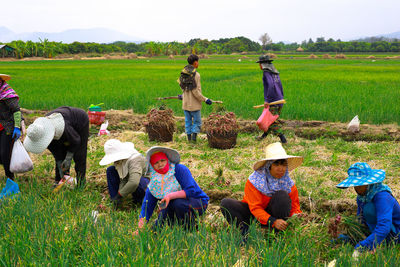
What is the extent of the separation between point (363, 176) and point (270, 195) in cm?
71

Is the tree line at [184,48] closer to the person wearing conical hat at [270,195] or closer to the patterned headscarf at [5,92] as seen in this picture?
the patterned headscarf at [5,92]

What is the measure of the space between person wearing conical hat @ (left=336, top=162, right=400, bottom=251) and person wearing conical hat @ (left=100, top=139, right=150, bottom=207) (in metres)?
1.91

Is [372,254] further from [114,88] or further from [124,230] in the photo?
[114,88]

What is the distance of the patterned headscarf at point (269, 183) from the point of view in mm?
2869

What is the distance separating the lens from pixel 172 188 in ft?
10.00

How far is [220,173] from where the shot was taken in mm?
4062

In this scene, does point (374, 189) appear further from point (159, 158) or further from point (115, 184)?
point (115, 184)

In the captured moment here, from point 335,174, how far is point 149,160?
249 cm

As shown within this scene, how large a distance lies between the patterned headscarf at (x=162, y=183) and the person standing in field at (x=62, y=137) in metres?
1.21

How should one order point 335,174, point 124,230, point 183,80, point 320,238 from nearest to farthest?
point 124,230, point 320,238, point 335,174, point 183,80

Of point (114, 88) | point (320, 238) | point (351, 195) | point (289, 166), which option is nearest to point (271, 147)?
point (289, 166)

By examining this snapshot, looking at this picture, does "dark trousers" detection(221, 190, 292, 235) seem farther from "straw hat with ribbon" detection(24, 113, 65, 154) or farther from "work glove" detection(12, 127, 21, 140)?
"work glove" detection(12, 127, 21, 140)

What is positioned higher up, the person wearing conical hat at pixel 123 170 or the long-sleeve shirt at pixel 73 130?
the long-sleeve shirt at pixel 73 130

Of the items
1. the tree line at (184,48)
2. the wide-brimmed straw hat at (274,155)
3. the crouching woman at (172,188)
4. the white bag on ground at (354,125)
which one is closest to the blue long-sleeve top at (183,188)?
the crouching woman at (172,188)
